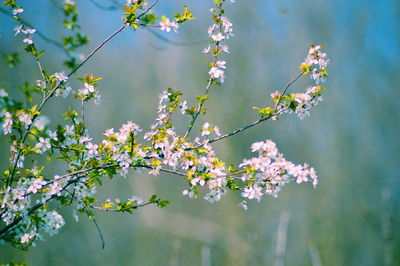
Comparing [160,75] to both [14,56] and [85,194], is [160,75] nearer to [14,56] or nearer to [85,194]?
[14,56]

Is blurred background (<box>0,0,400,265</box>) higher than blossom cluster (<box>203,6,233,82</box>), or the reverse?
blurred background (<box>0,0,400,265</box>)

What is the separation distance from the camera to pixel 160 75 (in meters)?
8.09

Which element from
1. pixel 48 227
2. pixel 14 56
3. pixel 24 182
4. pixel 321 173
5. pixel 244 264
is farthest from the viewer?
pixel 321 173

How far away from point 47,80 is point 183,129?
5.76 m

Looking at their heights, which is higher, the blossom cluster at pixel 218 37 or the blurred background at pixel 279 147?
the blurred background at pixel 279 147

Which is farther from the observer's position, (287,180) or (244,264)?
(244,264)

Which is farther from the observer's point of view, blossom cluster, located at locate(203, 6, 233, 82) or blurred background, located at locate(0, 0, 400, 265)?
blurred background, located at locate(0, 0, 400, 265)

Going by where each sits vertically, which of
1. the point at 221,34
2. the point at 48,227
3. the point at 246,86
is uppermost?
the point at 246,86

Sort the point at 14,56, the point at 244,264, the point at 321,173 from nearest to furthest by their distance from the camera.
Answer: the point at 14,56, the point at 244,264, the point at 321,173

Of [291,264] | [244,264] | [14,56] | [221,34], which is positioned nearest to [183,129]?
[244,264]

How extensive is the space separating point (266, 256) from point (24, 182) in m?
6.52

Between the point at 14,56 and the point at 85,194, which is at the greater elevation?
the point at 14,56

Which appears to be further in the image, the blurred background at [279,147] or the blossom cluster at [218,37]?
the blurred background at [279,147]

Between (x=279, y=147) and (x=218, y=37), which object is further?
(x=279, y=147)
